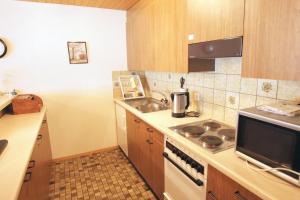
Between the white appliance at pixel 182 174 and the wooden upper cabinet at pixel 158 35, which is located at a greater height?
the wooden upper cabinet at pixel 158 35

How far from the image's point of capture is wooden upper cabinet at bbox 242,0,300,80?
0.89m

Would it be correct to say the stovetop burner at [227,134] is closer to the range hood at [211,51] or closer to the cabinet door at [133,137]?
the range hood at [211,51]

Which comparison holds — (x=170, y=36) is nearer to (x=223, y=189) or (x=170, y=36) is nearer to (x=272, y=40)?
(x=272, y=40)

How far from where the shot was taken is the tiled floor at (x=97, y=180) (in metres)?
2.18

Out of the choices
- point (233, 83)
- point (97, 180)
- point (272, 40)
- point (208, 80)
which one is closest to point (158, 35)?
point (208, 80)

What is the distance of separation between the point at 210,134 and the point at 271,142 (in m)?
0.59

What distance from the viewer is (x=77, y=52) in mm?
2828

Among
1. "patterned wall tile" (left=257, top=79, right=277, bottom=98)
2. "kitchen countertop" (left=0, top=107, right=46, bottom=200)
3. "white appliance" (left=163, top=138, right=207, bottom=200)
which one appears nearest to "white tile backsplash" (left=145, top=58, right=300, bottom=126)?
"patterned wall tile" (left=257, top=79, right=277, bottom=98)

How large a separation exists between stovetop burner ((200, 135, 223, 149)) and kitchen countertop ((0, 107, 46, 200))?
1107mm

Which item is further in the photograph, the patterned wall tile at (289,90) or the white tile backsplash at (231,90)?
the white tile backsplash at (231,90)

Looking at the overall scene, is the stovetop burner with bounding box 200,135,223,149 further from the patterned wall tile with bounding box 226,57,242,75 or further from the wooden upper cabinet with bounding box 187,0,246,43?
the wooden upper cabinet with bounding box 187,0,246,43

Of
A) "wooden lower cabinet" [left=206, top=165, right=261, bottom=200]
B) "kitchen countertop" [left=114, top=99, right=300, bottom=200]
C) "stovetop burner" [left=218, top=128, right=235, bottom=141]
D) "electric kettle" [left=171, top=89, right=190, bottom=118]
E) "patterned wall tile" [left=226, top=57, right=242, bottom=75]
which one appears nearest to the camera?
"kitchen countertop" [left=114, top=99, right=300, bottom=200]

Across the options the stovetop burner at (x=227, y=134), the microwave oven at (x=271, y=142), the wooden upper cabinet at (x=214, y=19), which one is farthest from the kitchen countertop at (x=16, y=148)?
the wooden upper cabinet at (x=214, y=19)

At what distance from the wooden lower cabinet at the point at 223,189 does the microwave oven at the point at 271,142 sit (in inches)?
6.2
